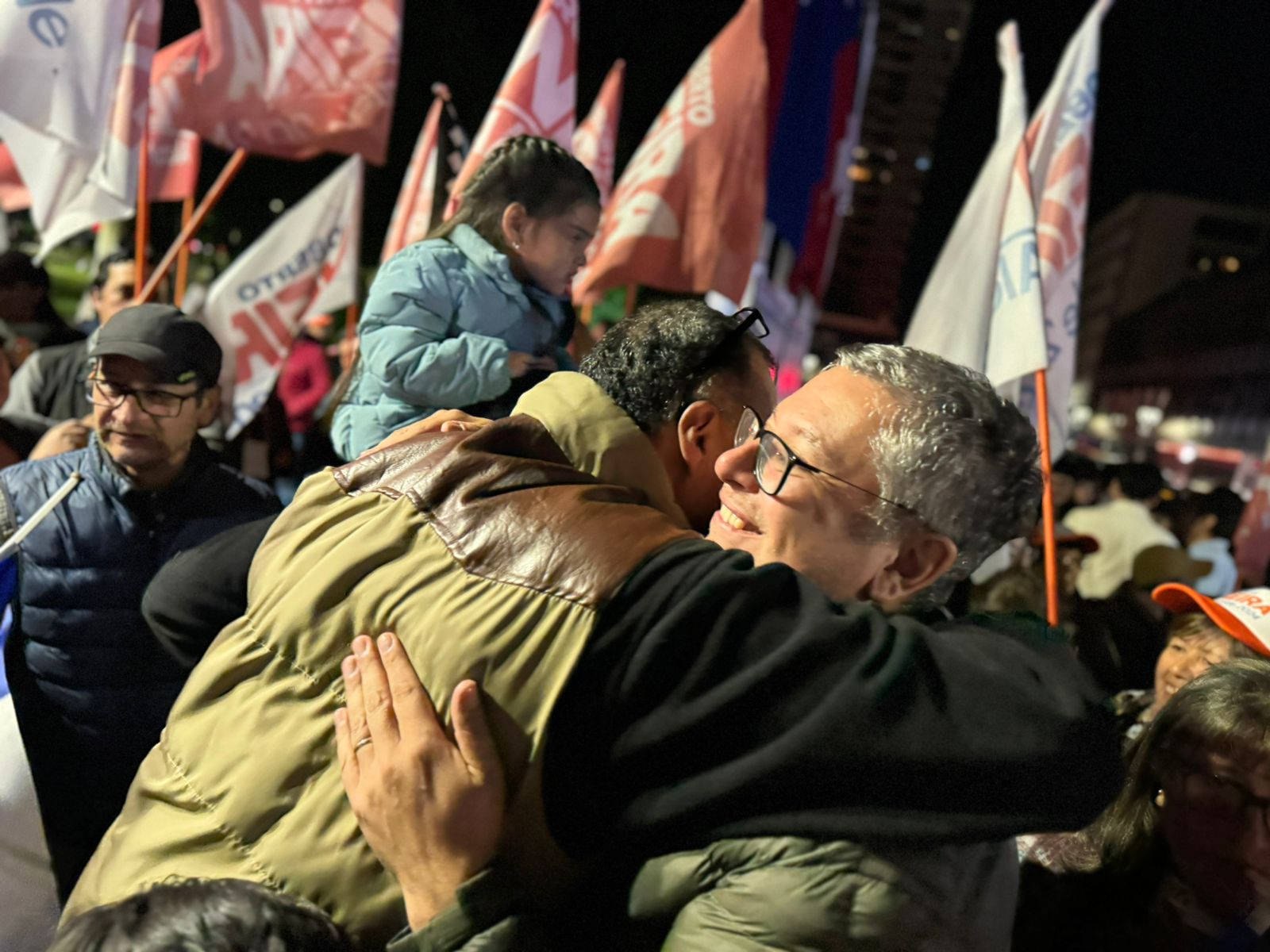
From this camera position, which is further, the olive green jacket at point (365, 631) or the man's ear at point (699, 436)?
the man's ear at point (699, 436)

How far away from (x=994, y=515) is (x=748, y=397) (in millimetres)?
571

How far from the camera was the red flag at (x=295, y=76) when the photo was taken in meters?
5.52

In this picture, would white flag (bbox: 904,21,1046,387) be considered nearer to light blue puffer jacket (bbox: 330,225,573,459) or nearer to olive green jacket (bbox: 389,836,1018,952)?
light blue puffer jacket (bbox: 330,225,573,459)

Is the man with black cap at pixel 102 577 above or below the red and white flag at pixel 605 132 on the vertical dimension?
below

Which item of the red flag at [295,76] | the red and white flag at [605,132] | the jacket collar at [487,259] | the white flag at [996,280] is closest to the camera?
the jacket collar at [487,259]

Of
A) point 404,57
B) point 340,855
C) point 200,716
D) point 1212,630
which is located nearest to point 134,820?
point 200,716

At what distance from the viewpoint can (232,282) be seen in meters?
6.72

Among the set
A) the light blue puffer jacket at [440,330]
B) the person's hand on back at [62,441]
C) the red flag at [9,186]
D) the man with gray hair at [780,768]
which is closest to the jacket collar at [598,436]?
the man with gray hair at [780,768]

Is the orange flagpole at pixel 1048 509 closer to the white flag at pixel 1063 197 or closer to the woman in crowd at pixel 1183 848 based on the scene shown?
the white flag at pixel 1063 197

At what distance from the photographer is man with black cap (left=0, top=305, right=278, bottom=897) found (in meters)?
3.15

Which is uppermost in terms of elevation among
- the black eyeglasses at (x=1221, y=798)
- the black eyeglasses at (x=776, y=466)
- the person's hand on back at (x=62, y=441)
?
the black eyeglasses at (x=776, y=466)

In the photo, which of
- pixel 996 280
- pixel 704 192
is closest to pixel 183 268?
pixel 704 192

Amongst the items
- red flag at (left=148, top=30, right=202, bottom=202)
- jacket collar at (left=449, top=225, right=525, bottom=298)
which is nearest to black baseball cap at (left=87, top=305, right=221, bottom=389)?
jacket collar at (left=449, top=225, right=525, bottom=298)

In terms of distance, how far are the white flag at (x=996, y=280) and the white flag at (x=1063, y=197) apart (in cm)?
22
